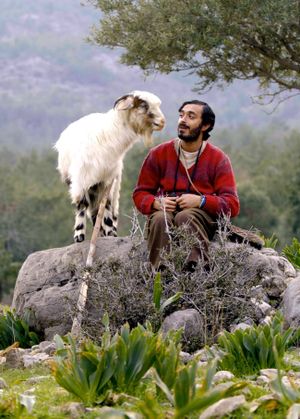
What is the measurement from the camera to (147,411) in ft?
16.2

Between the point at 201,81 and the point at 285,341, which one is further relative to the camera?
the point at 201,81

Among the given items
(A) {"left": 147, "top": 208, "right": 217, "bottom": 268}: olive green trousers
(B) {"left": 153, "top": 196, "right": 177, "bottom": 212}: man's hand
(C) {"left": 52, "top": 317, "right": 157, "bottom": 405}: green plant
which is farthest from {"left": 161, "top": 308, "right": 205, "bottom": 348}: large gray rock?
(C) {"left": 52, "top": 317, "right": 157, "bottom": 405}: green plant

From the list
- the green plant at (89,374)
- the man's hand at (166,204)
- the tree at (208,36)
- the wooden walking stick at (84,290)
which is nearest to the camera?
A: the green plant at (89,374)

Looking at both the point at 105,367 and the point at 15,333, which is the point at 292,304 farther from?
the point at 105,367

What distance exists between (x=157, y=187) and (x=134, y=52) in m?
8.13

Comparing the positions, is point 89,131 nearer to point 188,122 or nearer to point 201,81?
point 188,122

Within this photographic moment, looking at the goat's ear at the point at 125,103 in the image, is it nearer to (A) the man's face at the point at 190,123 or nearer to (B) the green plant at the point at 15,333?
(A) the man's face at the point at 190,123

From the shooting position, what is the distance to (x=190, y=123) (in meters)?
8.95

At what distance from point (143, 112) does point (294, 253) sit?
2667 mm

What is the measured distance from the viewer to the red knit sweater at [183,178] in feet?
29.3

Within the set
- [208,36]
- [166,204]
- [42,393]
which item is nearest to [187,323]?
[166,204]

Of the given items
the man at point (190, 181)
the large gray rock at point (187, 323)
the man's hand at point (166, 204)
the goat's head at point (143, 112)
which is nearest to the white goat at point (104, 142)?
the goat's head at point (143, 112)

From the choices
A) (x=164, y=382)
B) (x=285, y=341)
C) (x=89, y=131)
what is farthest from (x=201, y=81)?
(x=164, y=382)

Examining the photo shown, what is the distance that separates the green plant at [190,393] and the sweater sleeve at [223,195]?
11.6 ft
